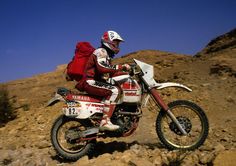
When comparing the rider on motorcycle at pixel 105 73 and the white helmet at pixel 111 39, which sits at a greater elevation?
Result: the white helmet at pixel 111 39

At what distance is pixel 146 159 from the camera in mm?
5836

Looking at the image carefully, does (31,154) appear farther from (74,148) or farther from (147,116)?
(147,116)

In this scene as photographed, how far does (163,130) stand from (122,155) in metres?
1.03

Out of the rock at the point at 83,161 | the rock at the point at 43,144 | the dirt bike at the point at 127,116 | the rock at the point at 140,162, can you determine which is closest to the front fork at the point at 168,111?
the dirt bike at the point at 127,116

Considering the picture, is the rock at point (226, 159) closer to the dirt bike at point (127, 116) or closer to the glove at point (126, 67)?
the dirt bike at point (127, 116)

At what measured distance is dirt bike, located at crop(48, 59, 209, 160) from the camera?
255 inches

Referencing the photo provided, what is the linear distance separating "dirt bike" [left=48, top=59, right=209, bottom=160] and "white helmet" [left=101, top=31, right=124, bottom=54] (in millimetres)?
474

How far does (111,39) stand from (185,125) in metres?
1.96

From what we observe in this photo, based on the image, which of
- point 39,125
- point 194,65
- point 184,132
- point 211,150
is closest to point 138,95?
point 184,132

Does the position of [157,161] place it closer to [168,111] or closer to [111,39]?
[168,111]

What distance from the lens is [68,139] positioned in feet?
21.7

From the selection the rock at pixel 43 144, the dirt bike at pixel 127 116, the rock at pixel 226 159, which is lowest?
the rock at pixel 226 159

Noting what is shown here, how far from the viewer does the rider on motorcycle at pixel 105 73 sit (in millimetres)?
6457

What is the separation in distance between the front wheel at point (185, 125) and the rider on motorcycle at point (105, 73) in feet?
2.75
